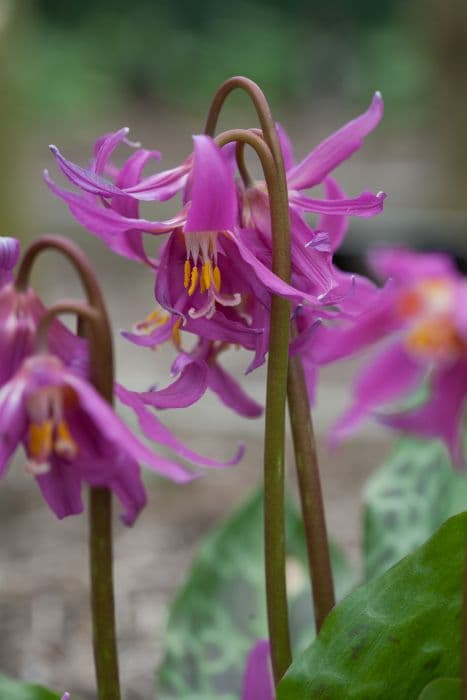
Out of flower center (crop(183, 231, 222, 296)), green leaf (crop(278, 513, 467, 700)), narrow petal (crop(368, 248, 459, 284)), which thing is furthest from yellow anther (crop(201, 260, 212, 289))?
narrow petal (crop(368, 248, 459, 284))

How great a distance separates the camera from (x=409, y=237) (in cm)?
288

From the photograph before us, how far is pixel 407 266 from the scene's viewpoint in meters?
1.63

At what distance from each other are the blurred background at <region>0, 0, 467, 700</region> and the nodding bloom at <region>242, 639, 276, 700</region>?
60 cm

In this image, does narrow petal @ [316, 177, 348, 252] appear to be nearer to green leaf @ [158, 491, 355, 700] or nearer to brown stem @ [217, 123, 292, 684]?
brown stem @ [217, 123, 292, 684]

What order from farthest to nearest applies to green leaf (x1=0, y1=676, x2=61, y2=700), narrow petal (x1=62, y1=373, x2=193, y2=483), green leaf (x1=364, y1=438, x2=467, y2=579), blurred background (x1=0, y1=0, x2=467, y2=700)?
blurred background (x1=0, y1=0, x2=467, y2=700)
green leaf (x1=364, y1=438, x2=467, y2=579)
green leaf (x1=0, y1=676, x2=61, y2=700)
narrow petal (x1=62, y1=373, x2=193, y2=483)

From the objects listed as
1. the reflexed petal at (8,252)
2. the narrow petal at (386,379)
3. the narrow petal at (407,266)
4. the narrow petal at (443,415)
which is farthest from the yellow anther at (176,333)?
the narrow petal at (407,266)

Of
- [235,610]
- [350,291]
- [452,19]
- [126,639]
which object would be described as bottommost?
[126,639]

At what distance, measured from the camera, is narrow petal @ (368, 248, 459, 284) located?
1593 millimetres

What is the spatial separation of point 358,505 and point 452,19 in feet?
4.67

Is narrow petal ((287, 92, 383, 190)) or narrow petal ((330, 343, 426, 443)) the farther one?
narrow petal ((330, 343, 426, 443))

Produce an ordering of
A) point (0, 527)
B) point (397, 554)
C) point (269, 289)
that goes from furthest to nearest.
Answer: point (0, 527)
point (397, 554)
point (269, 289)

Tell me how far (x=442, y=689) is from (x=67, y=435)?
0.30 meters

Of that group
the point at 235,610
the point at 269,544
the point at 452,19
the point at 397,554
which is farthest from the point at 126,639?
the point at 452,19

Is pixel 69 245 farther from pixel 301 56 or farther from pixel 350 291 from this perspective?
pixel 301 56
